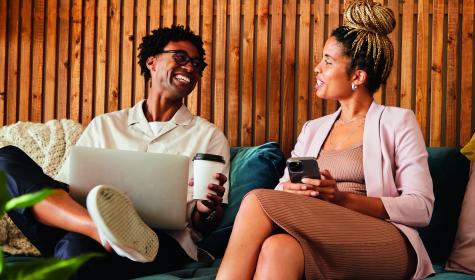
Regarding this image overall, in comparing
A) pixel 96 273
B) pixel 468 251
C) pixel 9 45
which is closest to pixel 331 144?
pixel 468 251

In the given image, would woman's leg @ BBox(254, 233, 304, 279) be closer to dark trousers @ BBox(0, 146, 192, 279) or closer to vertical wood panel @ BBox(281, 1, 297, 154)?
dark trousers @ BBox(0, 146, 192, 279)

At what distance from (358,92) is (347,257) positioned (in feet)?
2.65

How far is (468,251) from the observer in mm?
2197

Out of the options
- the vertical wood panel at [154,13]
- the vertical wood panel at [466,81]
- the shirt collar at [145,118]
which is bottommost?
the shirt collar at [145,118]

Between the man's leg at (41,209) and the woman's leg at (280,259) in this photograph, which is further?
the man's leg at (41,209)

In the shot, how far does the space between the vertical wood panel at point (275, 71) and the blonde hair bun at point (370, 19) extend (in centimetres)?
62

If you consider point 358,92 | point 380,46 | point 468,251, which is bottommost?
point 468,251

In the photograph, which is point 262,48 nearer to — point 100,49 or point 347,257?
point 100,49

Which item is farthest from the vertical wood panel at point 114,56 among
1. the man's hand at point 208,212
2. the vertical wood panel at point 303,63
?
the man's hand at point 208,212

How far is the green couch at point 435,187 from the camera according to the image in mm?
2367

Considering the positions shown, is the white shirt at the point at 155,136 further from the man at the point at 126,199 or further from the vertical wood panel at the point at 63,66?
the vertical wood panel at the point at 63,66

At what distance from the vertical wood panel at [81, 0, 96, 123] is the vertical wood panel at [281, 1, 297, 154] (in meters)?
1.01

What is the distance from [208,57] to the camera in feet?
10.0

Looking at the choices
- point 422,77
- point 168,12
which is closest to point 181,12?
point 168,12
